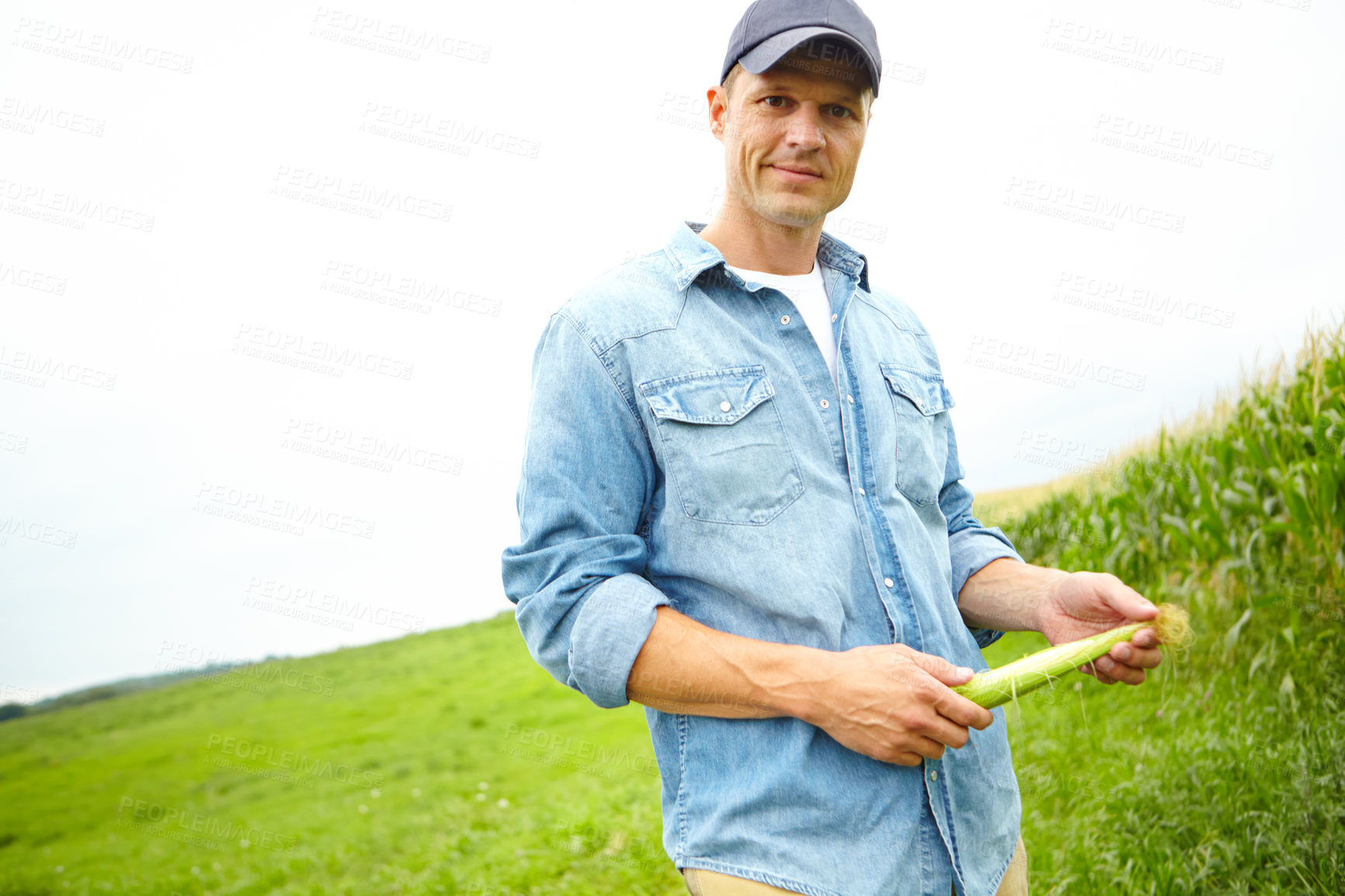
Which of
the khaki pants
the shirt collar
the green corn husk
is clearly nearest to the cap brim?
the shirt collar

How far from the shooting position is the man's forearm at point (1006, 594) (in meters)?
2.00

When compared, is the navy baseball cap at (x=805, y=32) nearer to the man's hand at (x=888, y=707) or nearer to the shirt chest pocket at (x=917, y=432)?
the shirt chest pocket at (x=917, y=432)

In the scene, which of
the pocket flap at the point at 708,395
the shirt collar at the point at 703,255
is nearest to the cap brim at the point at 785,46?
the shirt collar at the point at 703,255

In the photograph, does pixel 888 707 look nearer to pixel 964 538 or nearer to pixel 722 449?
pixel 722 449

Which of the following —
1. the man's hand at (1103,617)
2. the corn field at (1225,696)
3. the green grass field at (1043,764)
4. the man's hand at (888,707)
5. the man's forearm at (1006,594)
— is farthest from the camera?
the green grass field at (1043,764)

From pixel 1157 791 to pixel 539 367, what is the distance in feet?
11.8

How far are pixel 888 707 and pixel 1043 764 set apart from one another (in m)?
4.04

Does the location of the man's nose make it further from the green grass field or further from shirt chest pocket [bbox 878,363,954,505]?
the green grass field

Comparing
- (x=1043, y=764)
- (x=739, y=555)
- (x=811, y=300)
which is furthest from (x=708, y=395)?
(x=1043, y=764)

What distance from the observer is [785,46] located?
1740 mm

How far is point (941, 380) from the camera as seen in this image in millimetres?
2254

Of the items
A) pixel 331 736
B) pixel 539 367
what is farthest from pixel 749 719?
pixel 331 736

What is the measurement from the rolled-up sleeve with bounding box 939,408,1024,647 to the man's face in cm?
80

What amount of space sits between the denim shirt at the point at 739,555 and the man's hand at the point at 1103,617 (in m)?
0.28
